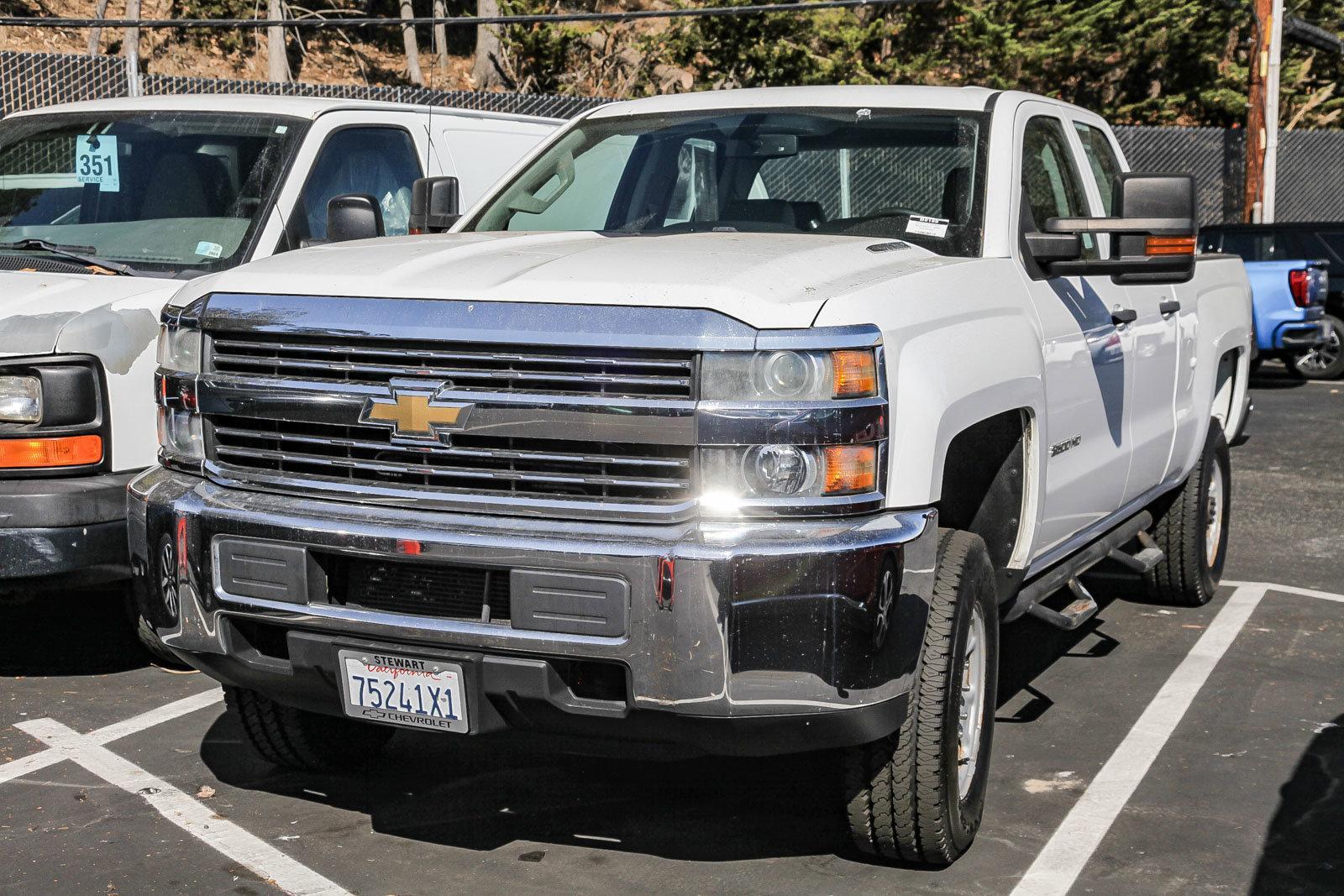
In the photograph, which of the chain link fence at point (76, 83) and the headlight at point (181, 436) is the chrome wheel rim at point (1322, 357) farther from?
the headlight at point (181, 436)

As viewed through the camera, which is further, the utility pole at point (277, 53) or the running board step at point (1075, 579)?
the utility pole at point (277, 53)

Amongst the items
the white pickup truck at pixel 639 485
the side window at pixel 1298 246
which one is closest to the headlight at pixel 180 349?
the white pickup truck at pixel 639 485

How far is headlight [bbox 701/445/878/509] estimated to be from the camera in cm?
354

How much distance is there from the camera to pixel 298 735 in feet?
15.5

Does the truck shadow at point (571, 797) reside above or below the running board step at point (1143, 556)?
below

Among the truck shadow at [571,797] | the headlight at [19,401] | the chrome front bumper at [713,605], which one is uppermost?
the headlight at [19,401]

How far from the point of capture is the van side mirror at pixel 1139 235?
465 cm

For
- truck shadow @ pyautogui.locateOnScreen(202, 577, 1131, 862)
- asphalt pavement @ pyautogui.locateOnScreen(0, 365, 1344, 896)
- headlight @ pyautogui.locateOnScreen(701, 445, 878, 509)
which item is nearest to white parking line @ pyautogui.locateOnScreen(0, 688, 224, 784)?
asphalt pavement @ pyautogui.locateOnScreen(0, 365, 1344, 896)

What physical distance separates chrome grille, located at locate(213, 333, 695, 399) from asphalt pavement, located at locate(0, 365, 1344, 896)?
1274 mm

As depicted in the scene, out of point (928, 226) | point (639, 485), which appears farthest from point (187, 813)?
point (928, 226)

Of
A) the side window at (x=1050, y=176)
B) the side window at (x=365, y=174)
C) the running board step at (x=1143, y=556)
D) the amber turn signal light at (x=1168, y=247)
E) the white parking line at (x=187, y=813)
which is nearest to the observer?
the white parking line at (x=187, y=813)

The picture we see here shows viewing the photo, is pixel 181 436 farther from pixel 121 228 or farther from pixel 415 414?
pixel 121 228

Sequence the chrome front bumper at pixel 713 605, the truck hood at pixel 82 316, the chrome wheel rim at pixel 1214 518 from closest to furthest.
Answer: the chrome front bumper at pixel 713 605, the truck hood at pixel 82 316, the chrome wheel rim at pixel 1214 518

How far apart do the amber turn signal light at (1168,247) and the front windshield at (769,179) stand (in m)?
0.50
